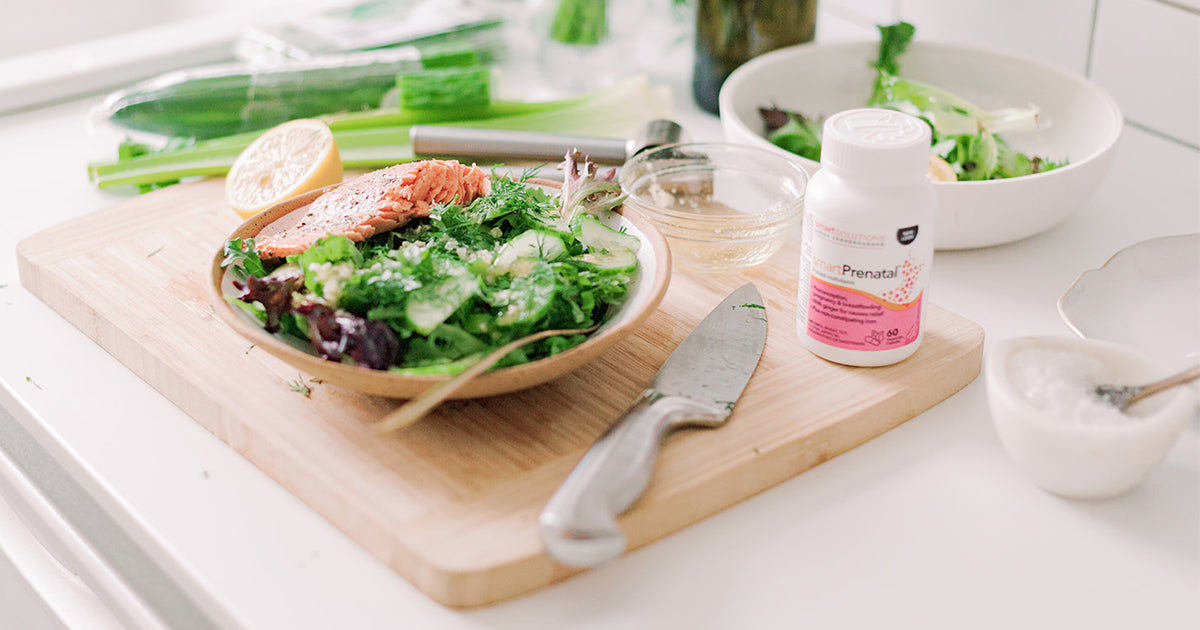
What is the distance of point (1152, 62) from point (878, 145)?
2.47ft

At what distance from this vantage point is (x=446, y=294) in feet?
2.75

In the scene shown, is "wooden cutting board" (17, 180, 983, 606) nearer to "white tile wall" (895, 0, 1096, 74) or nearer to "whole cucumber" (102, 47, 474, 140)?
"whole cucumber" (102, 47, 474, 140)

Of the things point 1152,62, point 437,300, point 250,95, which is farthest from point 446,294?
point 1152,62

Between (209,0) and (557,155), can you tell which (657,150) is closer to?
(557,155)

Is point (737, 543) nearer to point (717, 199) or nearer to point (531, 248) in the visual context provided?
point (531, 248)

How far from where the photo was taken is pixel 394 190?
3.24 ft

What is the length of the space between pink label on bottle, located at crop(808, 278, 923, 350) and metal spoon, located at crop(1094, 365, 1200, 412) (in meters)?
0.16

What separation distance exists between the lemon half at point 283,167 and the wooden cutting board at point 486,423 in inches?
4.8

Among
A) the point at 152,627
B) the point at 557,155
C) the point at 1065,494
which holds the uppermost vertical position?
the point at 557,155

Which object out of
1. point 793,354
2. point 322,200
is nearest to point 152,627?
point 322,200

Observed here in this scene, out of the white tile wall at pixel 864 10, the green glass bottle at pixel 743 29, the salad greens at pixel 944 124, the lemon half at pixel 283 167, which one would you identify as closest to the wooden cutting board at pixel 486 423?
the lemon half at pixel 283 167

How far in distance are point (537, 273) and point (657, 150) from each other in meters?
0.38

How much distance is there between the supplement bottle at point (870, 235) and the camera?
32.7 inches

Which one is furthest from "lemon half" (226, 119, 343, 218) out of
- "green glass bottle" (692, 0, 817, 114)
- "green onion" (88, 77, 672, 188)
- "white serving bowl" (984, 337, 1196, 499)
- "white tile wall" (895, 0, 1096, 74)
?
"white tile wall" (895, 0, 1096, 74)
